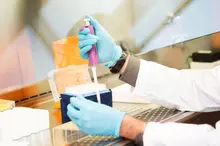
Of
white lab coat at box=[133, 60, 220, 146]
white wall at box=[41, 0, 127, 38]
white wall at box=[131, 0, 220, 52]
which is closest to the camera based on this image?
white lab coat at box=[133, 60, 220, 146]

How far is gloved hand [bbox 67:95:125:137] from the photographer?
1152mm

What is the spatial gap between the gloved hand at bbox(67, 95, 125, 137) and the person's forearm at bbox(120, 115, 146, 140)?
14mm

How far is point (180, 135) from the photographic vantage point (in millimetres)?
1140

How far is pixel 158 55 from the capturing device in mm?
2221

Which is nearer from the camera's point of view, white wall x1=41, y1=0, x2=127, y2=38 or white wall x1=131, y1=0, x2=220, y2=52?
white wall x1=41, y1=0, x2=127, y2=38

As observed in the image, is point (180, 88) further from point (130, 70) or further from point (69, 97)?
point (69, 97)

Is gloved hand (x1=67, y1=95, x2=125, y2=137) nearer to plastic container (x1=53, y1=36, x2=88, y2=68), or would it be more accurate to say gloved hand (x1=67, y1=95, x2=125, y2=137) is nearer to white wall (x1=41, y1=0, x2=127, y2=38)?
plastic container (x1=53, y1=36, x2=88, y2=68)

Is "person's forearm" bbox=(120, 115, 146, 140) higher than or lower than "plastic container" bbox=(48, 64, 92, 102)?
lower

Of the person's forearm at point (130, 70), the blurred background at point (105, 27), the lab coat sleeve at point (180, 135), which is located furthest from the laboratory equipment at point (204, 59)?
the lab coat sleeve at point (180, 135)

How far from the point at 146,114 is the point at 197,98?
8.6 inches

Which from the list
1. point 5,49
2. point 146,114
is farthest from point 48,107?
point 146,114

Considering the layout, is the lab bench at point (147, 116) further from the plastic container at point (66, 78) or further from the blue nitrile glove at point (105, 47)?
the blue nitrile glove at point (105, 47)

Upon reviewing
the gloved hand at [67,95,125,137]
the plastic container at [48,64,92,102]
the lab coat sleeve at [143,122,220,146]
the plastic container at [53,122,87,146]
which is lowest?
the lab coat sleeve at [143,122,220,146]

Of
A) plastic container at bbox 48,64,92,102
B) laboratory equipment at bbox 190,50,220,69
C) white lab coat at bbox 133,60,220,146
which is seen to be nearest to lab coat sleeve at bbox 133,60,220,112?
white lab coat at bbox 133,60,220,146
